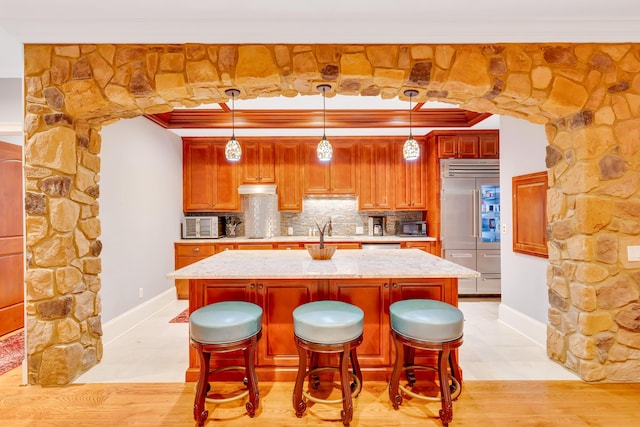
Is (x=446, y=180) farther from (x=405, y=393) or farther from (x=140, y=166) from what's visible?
(x=140, y=166)

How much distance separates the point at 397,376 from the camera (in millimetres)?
2107

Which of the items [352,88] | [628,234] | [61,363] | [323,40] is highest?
[323,40]

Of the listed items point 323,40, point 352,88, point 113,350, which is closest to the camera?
point 323,40

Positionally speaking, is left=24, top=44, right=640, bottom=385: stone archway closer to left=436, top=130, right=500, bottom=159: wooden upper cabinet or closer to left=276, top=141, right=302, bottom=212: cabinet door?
left=436, top=130, right=500, bottom=159: wooden upper cabinet

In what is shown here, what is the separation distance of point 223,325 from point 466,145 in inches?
173

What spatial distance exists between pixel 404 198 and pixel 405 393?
11.7 ft

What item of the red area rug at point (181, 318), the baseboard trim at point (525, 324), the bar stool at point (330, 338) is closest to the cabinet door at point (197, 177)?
the red area rug at point (181, 318)

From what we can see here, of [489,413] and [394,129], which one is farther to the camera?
[394,129]

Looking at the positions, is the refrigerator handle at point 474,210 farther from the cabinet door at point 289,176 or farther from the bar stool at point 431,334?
the bar stool at point 431,334

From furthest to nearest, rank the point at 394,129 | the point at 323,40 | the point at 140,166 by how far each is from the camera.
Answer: the point at 394,129
the point at 140,166
the point at 323,40

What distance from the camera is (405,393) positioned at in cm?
219

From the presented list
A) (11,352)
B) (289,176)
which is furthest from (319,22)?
(11,352)

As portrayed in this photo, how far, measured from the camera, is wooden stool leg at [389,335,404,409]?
82.2 inches

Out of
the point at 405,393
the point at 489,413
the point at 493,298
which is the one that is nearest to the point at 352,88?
the point at 405,393
